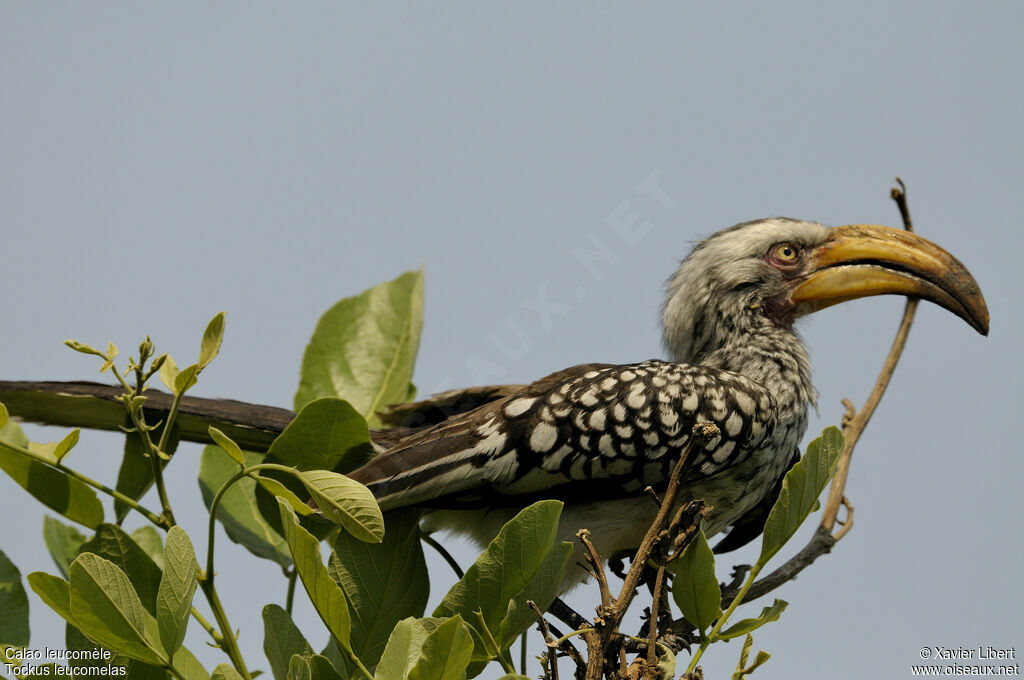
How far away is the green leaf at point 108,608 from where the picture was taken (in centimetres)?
187

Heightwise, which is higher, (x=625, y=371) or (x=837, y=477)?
(x=625, y=371)

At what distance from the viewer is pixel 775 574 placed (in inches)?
119

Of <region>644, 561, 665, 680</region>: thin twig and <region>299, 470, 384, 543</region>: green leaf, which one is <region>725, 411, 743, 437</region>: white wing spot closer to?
<region>644, 561, 665, 680</region>: thin twig

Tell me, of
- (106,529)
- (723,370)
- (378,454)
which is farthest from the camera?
(723,370)

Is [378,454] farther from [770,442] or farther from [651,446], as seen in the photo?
[770,442]

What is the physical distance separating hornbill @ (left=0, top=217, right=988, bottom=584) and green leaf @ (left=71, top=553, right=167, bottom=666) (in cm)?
96

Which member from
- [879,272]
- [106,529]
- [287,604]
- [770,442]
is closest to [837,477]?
[770,442]

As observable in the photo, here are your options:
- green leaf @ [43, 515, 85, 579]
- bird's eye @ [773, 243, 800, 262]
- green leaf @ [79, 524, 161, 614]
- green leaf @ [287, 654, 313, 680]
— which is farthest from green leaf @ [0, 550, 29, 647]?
bird's eye @ [773, 243, 800, 262]

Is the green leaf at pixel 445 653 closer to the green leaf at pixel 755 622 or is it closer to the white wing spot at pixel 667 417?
the green leaf at pixel 755 622

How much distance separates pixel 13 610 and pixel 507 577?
46.2 inches

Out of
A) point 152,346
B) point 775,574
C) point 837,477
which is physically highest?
point 152,346

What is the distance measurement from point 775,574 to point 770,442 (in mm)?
592

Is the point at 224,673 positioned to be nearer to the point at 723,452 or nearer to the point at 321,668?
the point at 321,668

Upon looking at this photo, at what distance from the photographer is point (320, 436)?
2.59m
